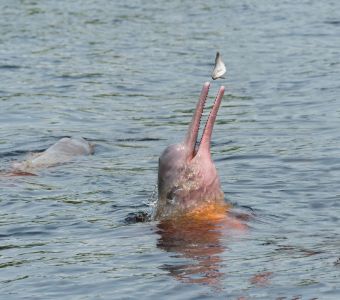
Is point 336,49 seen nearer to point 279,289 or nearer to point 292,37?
point 292,37

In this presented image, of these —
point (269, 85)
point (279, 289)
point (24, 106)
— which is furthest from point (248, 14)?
point (279, 289)

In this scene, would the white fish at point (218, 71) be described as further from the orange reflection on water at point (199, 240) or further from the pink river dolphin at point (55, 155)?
the pink river dolphin at point (55, 155)

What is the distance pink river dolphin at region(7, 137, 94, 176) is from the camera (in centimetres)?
1256

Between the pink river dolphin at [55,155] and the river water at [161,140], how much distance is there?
189 millimetres

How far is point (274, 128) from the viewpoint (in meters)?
14.4

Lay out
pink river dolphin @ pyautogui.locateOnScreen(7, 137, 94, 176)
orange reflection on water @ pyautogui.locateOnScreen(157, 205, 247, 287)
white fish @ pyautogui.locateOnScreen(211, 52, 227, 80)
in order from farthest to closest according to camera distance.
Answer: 1. pink river dolphin @ pyautogui.locateOnScreen(7, 137, 94, 176)
2. white fish @ pyautogui.locateOnScreen(211, 52, 227, 80)
3. orange reflection on water @ pyautogui.locateOnScreen(157, 205, 247, 287)

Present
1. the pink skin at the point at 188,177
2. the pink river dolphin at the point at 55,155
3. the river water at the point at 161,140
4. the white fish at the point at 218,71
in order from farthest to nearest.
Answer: the pink river dolphin at the point at 55,155, the pink skin at the point at 188,177, the white fish at the point at 218,71, the river water at the point at 161,140

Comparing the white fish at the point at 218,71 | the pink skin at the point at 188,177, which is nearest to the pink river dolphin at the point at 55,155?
the pink skin at the point at 188,177

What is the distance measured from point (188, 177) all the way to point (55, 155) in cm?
374

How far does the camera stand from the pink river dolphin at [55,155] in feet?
41.2

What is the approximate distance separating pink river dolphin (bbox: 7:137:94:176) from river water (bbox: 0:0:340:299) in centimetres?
19

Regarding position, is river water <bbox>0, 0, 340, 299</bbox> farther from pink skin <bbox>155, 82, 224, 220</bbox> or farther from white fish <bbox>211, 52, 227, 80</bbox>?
white fish <bbox>211, 52, 227, 80</bbox>

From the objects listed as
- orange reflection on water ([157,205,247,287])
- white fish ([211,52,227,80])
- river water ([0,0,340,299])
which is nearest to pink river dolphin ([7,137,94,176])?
river water ([0,0,340,299])

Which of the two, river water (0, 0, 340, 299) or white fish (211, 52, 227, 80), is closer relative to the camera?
river water (0, 0, 340, 299)
